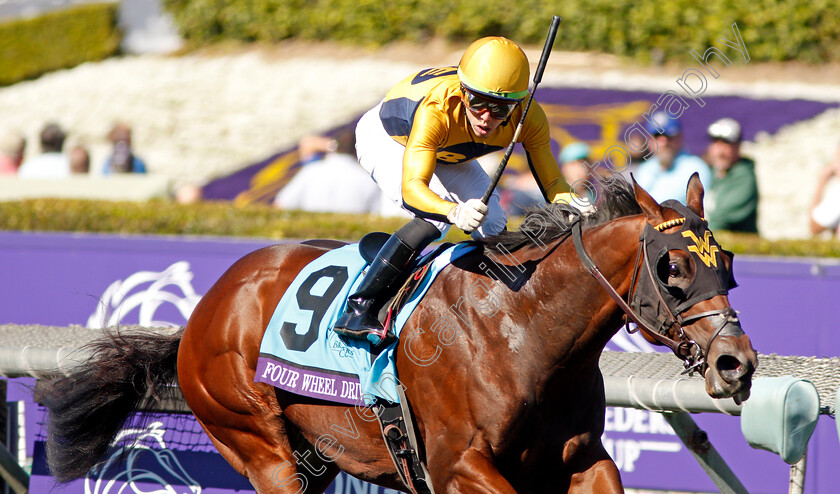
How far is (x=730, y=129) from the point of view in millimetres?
6324

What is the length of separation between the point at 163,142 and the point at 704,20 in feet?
27.2

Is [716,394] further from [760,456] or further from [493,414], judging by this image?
[760,456]

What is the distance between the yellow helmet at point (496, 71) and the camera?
2.93 meters

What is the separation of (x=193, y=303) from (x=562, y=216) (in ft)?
9.92

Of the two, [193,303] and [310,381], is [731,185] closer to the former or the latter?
[193,303]

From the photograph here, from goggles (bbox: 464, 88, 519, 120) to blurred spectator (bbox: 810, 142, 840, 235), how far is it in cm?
438

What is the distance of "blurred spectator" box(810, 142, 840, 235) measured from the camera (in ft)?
21.5

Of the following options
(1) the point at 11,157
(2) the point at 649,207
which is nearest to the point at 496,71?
(2) the point at 649,207

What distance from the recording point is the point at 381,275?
3150 mm

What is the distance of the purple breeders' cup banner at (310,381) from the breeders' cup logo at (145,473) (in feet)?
3.55

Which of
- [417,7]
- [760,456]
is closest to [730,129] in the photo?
[760,456]

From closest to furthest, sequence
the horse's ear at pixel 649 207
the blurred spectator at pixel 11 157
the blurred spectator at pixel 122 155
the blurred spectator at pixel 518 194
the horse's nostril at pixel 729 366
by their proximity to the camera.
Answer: the horse's nostril at pixel 729 366, the horse's ear at pixel 649 207, the blurred spectator at pixel 518 194, the blurred spectator at pixel 11 157, the blurred spectator at pixel 122 155

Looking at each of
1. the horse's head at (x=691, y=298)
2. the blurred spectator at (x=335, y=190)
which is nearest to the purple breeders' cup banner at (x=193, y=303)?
the blurred spectator at (x=335, y=190)

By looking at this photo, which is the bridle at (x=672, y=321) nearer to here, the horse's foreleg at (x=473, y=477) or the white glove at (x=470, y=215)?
the white glove at (x=470, y=215)
